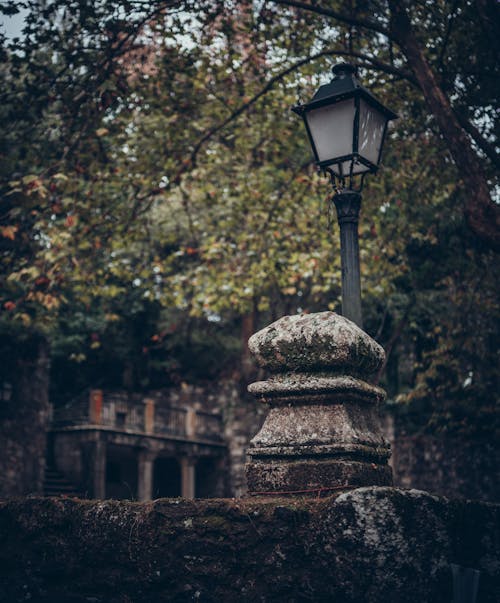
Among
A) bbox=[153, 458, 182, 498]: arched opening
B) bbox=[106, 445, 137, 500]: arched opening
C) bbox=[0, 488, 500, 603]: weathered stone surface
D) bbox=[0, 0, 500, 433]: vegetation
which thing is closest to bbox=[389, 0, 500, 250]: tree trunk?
bbox=[0, 0, 500, 433]: vegetation

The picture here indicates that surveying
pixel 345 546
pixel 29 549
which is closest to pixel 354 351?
pixel 345 546

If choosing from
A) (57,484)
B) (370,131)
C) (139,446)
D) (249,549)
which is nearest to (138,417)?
(139,446)

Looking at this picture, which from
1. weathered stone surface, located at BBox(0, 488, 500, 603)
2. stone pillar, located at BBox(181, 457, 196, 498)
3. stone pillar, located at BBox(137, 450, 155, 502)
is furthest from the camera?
stone pillar, located at BBox(181, 457, 196, 498)

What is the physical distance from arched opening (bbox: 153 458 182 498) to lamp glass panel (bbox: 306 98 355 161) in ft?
93.2

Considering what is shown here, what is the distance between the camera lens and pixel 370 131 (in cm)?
542

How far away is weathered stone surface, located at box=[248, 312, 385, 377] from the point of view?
4.04 m

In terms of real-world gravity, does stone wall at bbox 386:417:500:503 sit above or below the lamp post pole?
below

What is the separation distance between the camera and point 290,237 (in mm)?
14180

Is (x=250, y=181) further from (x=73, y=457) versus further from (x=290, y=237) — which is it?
(x=73, y=457)

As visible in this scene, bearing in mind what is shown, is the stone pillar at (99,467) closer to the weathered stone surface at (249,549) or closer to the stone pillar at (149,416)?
the stone pillar at (149,416)

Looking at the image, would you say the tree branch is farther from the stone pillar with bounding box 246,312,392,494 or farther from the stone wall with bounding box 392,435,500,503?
the stone wall with bounding box 392,435,500,503

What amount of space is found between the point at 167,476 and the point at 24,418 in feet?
43.6

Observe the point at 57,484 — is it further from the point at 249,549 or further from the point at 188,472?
the point at 249,549

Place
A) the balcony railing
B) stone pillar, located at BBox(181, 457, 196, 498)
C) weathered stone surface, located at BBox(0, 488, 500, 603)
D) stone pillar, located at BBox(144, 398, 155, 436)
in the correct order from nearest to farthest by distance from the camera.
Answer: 1. weathered stone surface, located at BBox(0, 488, 500, 603)
2. the balcony railing
3. stone pillar, located at BBox(144, 398, 155, 436)
4. stone pillar, located at BBox(181, 457, 196, 498)
